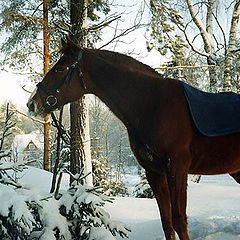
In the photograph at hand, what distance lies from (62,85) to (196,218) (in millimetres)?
2511

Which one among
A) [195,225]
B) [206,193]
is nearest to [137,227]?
[195,225]

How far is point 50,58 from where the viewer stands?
13242mm

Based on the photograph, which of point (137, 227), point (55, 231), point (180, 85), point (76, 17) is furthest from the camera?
point (76, 17)

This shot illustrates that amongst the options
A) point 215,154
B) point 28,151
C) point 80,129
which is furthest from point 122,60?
point 28,151

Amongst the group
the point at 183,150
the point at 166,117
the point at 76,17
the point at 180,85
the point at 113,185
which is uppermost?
the point at 76,17

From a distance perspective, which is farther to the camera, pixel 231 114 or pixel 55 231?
pixel 231 114

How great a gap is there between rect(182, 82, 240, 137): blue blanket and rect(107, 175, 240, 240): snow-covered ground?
137cm

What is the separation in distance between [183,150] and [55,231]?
131cm

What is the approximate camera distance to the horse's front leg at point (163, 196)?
11.8 ft

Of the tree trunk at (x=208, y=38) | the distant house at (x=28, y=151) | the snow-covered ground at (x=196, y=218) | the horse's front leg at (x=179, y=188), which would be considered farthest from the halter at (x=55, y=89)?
the tree trunk at (x=208, y=38)

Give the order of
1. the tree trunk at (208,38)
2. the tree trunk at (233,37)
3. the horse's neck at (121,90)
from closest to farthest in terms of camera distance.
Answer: the horse's neck at (121,90) → the tree trunk at (233,37) → the tree trunk at (208,38)

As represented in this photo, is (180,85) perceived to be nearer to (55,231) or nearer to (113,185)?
(55,231)

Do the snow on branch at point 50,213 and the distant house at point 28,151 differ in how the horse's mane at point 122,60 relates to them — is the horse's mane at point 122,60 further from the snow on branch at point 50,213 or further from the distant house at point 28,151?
the snow on branch at point 50,213

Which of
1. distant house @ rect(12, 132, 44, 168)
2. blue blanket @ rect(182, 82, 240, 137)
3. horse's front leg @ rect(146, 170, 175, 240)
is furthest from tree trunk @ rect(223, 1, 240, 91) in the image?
horse's front leg @ rect(146, 170, 175, 240)
